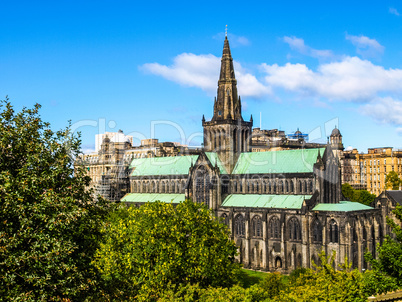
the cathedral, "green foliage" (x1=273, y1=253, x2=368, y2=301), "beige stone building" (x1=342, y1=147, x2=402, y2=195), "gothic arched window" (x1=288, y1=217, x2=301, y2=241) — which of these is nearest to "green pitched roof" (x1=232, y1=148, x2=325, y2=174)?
the cathedral

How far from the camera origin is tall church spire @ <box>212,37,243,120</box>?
108 meters

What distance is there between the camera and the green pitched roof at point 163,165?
11881cm

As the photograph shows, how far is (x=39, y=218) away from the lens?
29828mm

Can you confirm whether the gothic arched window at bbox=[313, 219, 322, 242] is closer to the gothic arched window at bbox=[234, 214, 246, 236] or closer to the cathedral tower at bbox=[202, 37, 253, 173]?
the gothic arched window at bbox=[234, 214, 246, 236]

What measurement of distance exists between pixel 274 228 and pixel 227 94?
3335 cm

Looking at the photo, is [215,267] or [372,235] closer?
[215,267]

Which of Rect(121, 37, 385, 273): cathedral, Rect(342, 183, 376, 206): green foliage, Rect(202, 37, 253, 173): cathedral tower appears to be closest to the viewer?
Rect(121, 37, 385, 273): cathedral

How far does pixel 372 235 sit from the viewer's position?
90062mm

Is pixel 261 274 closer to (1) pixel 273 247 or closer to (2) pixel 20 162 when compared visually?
(1) pixel 273 247

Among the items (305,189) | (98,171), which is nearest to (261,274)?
(305,189)

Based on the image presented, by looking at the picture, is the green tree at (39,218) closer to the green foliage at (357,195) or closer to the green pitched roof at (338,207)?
the green pitched roof at (338,207)

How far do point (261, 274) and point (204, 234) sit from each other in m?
36.3

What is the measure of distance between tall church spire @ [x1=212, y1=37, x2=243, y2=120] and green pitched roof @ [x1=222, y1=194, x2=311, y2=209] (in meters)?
18.2

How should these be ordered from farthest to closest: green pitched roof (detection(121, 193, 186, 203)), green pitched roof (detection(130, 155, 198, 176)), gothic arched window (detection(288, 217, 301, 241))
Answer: green pitched roof (detection(130, 155, 198, 176))
green pitched roof (detection(121, 193, 186, 203))
gothic arched window (detection(288, 217, 301, 241))
